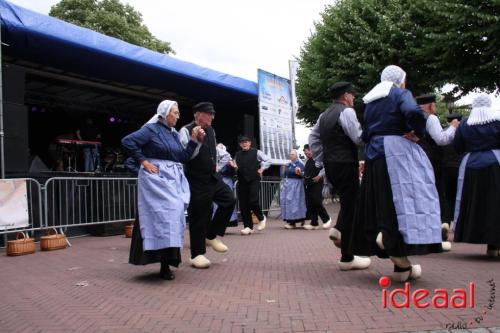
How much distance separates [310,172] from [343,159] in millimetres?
6093

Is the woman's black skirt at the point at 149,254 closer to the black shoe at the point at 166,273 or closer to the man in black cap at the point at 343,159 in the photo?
the black shoe at the point at 166,273

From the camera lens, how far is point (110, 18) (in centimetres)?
3553

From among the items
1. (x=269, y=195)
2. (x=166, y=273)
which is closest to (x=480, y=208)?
(x=166, y=273)

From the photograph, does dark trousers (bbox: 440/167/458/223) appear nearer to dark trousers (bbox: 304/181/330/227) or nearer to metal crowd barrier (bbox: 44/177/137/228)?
dark trousers (bbox: 304/181/330/227)

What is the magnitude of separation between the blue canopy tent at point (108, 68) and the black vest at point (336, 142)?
19.5 ft

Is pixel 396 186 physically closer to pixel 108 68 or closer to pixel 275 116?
pixel 108 68

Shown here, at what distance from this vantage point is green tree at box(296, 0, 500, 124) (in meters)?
15.0

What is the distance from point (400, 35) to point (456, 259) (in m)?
14.5

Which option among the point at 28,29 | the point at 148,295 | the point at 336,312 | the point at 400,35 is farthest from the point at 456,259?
the point at 400,35

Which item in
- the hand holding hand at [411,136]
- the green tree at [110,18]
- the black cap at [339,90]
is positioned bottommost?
the hand holding hand at [411,136]

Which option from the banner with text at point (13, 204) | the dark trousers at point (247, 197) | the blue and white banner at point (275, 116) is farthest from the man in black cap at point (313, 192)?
the banner with text at point (13, 204)

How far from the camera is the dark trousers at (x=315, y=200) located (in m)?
11.3

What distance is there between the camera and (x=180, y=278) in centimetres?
541

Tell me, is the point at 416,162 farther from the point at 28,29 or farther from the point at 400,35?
the point at 400,35
